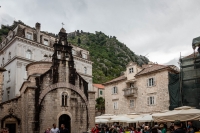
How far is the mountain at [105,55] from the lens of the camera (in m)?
76.2

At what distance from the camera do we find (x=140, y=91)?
34375mm

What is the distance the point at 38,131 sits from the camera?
1914 centimetres

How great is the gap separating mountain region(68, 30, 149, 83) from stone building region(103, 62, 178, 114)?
106 feet

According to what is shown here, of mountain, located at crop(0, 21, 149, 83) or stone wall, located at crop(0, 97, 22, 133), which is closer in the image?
stone wall, located at crop(0, 97, 22, 133)

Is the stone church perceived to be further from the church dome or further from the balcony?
the balcony

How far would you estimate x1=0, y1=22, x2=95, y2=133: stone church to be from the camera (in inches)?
765

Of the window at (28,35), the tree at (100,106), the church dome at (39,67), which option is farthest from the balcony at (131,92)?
the window at (28,35)

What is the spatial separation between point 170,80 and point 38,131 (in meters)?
18.8

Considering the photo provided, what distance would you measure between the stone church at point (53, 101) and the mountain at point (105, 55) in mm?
48431

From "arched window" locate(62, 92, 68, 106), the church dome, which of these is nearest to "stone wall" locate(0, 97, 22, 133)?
the church dome

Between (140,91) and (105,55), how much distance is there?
59.1 metres

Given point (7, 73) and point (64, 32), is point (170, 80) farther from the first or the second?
point (7, 73)

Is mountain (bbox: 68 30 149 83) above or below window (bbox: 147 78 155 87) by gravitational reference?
above

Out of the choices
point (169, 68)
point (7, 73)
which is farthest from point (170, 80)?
point (7, 73)
